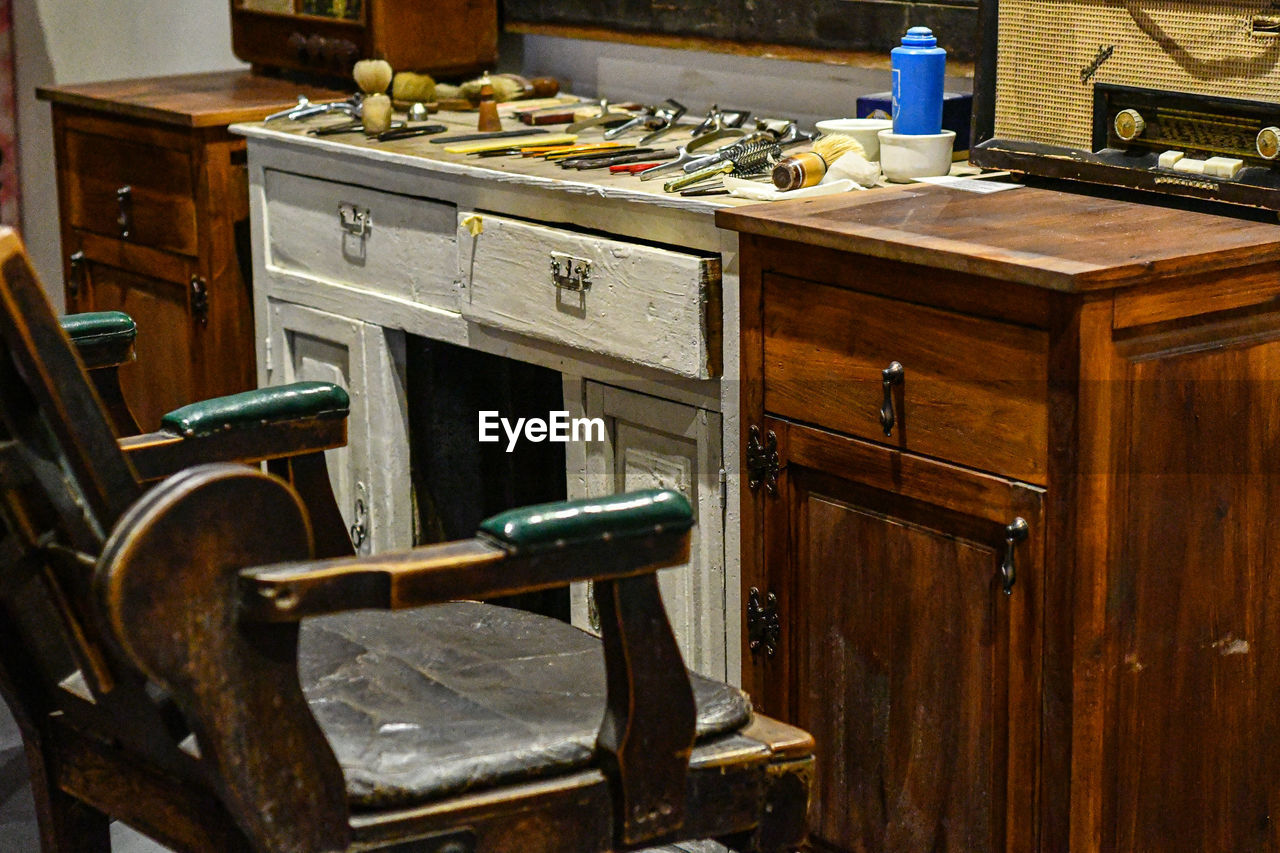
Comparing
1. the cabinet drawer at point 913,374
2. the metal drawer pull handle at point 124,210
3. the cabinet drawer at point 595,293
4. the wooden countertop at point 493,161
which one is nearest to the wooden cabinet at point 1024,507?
the cabinet drawer at point 913,374

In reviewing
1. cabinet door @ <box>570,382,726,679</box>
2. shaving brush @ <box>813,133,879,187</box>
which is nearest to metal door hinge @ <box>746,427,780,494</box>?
cabinet door @ <box>570,382,726,679</box>

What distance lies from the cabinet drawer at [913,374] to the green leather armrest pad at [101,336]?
0.80 metres

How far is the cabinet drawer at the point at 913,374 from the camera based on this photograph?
1896mm

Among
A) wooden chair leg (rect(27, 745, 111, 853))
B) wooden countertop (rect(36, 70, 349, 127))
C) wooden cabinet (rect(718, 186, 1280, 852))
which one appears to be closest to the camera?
wooden chair leg (rect(27, 745, 111, 853))

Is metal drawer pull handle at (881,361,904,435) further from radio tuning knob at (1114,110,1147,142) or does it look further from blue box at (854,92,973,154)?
blue box at (854,92,973,154)

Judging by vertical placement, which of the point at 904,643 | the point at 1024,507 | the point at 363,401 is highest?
the point at 1024,507

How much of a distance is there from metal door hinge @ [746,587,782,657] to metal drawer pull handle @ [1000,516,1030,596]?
416 millimetres

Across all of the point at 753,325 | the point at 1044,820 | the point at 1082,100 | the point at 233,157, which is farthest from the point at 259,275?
the point at 1044,820

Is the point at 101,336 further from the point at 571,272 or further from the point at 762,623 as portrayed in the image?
the point at 762,623

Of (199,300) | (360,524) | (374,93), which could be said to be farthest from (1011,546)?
(199,300)

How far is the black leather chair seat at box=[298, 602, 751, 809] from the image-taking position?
4.82ft

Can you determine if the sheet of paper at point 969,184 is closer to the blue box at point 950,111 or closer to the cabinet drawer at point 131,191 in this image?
the blue box at point 950,111

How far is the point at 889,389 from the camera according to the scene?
2047mm

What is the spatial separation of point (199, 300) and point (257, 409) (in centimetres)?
169
